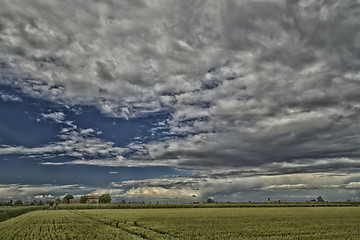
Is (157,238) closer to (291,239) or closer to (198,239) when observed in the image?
(198,239)

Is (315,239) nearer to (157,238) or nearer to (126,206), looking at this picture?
(157,238)

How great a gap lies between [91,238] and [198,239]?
10688mm

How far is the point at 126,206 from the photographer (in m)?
137

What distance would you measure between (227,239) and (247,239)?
1.87 meters

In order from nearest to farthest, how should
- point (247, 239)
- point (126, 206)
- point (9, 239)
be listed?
point (247, 239)
point (9, 239)
point (126, 206)

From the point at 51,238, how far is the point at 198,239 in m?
15.1

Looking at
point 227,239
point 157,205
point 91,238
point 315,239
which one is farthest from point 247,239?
point 157,205

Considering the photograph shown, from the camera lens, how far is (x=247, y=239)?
2511 cm

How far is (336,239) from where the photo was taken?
2534cm

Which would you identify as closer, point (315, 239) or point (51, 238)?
point (315, 239)

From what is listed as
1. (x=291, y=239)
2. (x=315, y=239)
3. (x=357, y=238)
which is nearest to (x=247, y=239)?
(x=291, y=239)

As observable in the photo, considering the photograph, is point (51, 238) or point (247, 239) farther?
point (51, 238)

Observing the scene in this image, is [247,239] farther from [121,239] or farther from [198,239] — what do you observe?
[121,239]

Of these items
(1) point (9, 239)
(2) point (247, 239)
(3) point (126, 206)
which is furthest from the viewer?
(3) point (126, 206)
